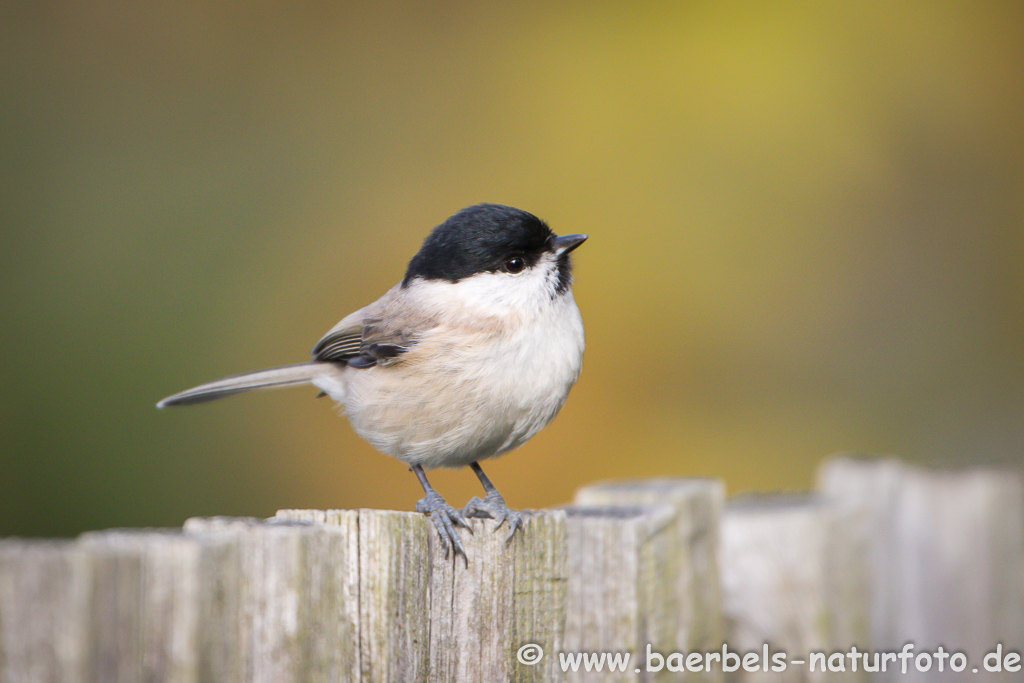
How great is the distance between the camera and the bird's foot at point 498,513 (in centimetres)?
189

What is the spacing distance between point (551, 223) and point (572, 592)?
10.5ft

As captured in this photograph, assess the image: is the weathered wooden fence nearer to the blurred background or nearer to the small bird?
the small bird

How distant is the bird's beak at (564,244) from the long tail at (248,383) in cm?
103

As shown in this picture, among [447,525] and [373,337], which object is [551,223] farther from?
[447,525]

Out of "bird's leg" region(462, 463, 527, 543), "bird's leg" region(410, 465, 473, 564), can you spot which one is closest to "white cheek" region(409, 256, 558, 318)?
"bird's leg" region(462, 463, 527, 543)

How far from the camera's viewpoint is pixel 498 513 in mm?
2070

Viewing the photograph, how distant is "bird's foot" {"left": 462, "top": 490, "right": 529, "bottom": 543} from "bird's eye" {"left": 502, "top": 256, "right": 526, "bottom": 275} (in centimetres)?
79

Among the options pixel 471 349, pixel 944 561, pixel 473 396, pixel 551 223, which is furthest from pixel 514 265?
pixel 551 223

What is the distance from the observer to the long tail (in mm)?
3084

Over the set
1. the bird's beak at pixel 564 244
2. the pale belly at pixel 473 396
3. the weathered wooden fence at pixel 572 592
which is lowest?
the weathered wooden fence at pixel 572 592

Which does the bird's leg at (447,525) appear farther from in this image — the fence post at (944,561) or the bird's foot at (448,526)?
the fence post at (944,561)

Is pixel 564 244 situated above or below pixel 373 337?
above

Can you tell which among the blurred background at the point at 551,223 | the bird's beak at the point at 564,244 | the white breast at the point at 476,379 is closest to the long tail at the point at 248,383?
the white breast at the point at 476,379

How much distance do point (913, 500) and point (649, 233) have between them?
125 inches
